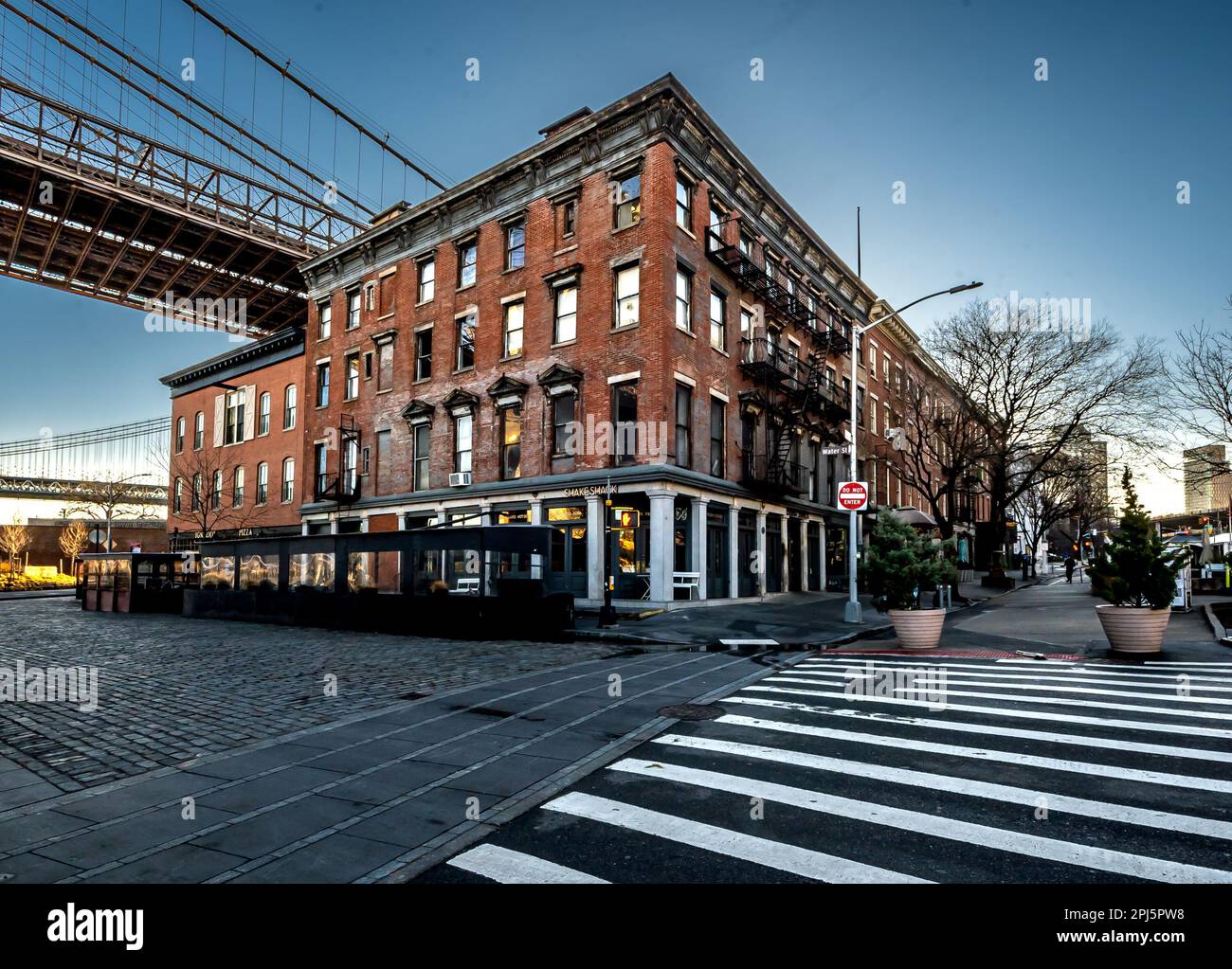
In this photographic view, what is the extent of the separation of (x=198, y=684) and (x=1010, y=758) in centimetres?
1090

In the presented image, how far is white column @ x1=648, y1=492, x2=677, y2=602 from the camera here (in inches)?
949

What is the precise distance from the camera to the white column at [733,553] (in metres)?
27.4

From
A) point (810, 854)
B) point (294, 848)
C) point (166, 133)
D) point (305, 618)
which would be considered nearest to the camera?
point (810, 854)

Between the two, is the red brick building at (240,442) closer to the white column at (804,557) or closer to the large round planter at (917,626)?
the white column at (804,557)

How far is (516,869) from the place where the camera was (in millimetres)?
4180

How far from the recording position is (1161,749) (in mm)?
6562

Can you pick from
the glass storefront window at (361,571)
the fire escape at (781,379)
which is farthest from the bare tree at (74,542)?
the fire escape at (781,379)

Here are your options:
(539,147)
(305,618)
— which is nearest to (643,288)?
(539,147)

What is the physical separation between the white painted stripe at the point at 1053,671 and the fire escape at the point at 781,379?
1610cm

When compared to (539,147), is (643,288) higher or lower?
lower

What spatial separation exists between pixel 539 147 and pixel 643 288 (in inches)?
320

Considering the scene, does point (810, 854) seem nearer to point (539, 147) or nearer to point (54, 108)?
point (539, 147)

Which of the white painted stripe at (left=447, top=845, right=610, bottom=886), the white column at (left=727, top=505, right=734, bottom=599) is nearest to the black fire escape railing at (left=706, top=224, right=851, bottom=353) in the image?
the white column at (left=727, top=505, right=734, bottom=599)

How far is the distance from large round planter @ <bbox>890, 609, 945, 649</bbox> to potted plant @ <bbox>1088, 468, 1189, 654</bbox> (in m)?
2.78
